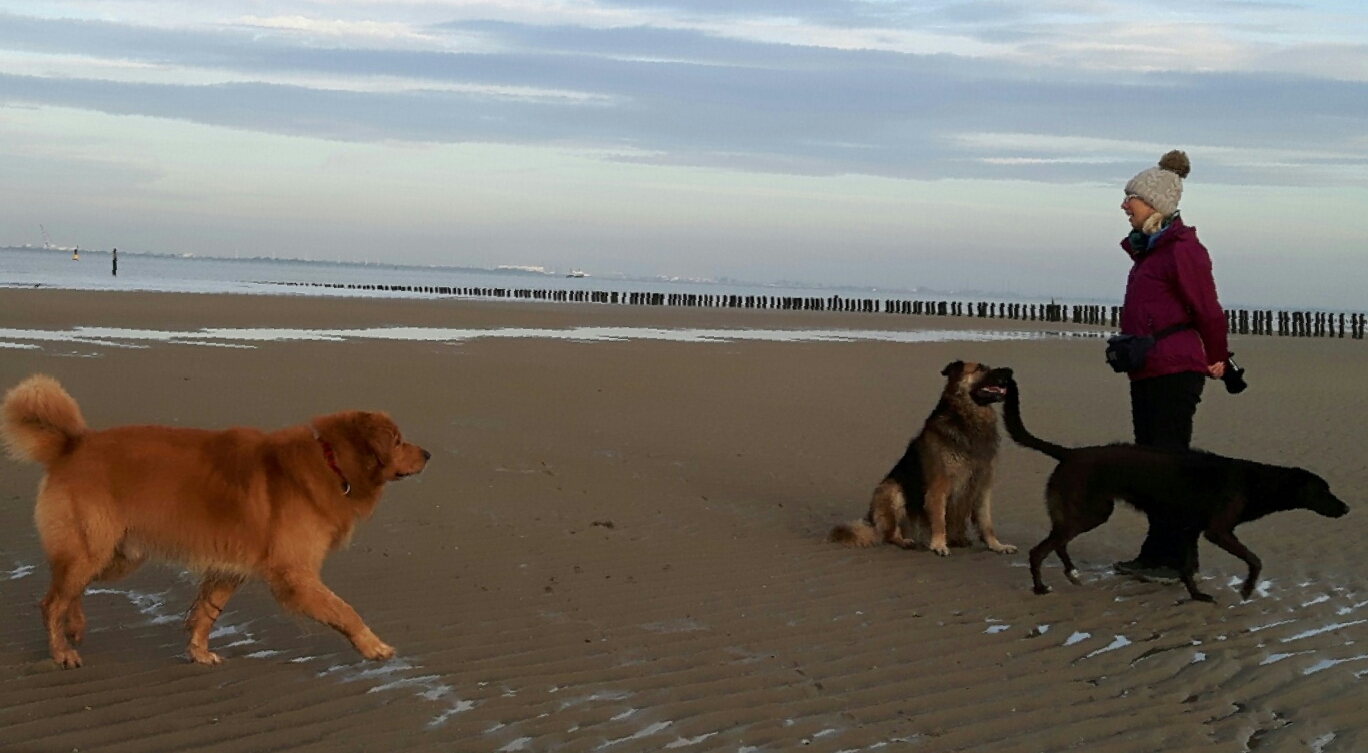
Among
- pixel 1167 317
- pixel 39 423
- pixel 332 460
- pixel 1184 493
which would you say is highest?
pixel 1167 317

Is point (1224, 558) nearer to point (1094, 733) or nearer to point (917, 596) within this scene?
point (917, 596)

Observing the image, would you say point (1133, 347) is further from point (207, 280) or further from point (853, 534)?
point (207, 280)

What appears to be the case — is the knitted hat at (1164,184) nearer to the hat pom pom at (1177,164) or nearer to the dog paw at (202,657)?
the hat pom pom at (1177,164)

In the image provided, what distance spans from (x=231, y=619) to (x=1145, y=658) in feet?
12.8

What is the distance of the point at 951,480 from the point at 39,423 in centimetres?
490

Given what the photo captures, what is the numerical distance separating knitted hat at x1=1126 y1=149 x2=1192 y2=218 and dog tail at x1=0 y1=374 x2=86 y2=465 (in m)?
5.16

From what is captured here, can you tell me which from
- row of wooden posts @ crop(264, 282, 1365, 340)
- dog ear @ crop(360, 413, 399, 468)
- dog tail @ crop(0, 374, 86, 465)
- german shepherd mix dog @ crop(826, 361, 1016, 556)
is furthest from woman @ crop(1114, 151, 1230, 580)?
row of wooden posts @ crop(264, 282, 1365, 340)

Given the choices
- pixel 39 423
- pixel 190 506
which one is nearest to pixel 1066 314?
pixel 190 506

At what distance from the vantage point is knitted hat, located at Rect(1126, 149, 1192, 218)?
251 inches

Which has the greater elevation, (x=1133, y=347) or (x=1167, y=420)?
(x=1133, y=347)

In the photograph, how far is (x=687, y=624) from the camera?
536 cm

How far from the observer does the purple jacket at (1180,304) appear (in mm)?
6168

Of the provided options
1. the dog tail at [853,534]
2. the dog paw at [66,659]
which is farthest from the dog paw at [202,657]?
the dog tail at [853,534]

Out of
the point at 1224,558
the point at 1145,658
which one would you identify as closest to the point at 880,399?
the point at 1224,558
